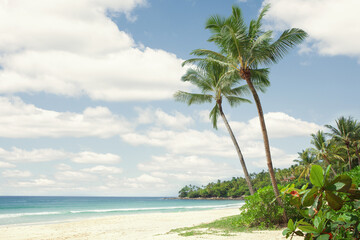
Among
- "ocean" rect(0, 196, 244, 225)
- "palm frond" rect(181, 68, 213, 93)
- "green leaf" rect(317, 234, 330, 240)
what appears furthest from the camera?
"ocean" rect(0, 196, 244, 225)

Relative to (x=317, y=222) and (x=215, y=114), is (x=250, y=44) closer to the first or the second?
(x=215, y=114)

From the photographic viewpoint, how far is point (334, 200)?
1.36 meters

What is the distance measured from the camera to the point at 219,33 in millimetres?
11617

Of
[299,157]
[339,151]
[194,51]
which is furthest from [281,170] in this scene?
[194,51]

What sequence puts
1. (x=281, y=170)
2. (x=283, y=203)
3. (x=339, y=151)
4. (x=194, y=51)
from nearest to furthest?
(x=283, y=203)
(x=194, y=51)
(x=339, y=151)
(x=281, y=170)

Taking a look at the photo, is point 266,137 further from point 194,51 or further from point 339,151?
point 339,151

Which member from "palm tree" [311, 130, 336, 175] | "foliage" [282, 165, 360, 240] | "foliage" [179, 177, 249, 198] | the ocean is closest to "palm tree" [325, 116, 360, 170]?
"palm tree" [311, 130, 336, 175]

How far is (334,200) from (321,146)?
124 feet

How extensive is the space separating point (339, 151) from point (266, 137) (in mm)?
30555

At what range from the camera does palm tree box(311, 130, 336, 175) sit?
33.4m

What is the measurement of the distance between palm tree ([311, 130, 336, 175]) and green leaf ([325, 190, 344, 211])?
35.6 m

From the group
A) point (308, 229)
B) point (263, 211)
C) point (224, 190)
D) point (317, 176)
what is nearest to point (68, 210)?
point (263, 211)

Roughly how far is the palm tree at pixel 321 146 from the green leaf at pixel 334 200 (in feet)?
117

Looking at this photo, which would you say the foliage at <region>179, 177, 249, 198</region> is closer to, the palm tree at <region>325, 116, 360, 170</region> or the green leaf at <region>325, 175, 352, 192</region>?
the palm tree at <region>325, 116, 360, 170</region>
